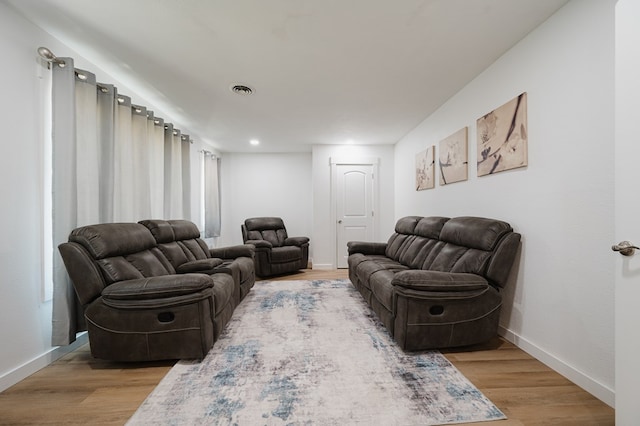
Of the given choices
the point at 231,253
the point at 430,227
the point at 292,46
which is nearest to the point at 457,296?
the point at 430,227

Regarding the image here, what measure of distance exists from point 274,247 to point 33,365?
3.13 metres

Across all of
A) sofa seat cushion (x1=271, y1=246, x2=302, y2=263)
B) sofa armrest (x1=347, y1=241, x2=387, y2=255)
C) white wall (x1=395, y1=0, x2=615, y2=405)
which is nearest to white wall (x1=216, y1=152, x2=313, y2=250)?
sofa seat cushion (x1=271, y1=246, x2=302, y2=263)

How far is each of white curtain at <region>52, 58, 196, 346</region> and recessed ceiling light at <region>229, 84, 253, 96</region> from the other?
1.01 meters

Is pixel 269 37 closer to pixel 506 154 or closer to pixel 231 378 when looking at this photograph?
pixel 506 154

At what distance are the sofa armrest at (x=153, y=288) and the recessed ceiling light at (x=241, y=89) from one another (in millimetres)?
1963

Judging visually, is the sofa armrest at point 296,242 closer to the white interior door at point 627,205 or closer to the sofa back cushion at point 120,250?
the sofa back cushion at point 120,250

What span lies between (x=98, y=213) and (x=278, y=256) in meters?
2.50

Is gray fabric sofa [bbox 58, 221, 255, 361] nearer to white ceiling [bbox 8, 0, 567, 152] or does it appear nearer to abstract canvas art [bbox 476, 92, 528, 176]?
white ceiling [bbox 8, 0, 567, 152]

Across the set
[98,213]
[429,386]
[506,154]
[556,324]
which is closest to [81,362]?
[98,213]

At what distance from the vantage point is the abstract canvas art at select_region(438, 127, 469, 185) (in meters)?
2.64

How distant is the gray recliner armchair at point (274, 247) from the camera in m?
4.15

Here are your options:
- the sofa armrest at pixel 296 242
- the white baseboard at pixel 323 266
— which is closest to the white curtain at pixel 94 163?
the sofa armrest at pixel 296 242

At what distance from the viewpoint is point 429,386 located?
151 cm

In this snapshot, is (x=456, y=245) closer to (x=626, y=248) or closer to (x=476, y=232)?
(x=476, y=232)
